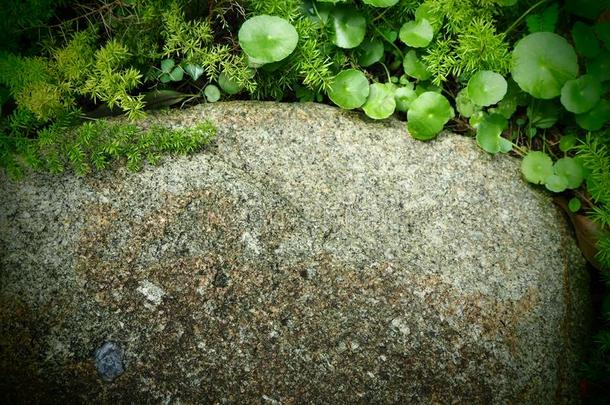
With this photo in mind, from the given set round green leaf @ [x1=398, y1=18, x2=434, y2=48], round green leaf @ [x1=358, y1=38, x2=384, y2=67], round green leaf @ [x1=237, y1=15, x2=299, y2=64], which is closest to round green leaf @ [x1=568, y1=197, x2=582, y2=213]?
round green leaf @ [x1=398, y1=18, x2=434, y2=48]

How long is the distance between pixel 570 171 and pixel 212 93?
1893 mm

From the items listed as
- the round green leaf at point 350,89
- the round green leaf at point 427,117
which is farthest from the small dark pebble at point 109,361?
the round green leaf at point 427,117

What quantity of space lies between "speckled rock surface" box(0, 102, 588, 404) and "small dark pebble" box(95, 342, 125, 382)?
2 centimetres

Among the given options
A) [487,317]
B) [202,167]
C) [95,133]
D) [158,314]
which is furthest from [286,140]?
[487,317]

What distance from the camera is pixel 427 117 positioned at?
2.41 meters

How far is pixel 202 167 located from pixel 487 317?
1391 millimetres

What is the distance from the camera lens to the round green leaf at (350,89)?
95.7 inches

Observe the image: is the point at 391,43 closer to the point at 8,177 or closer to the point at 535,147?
the point at 535,147

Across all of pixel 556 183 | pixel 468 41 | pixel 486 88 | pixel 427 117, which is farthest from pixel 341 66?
pixel 556 183

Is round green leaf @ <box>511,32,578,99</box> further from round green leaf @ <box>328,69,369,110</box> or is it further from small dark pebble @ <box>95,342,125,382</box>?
small dark pebble @ <box>95,342,125,382</box>

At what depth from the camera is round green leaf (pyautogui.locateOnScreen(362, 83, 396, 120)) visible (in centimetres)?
243

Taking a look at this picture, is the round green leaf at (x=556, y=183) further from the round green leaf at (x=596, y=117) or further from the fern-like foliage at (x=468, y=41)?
the fern-like foliage at (x=468, y=41)

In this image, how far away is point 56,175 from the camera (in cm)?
203

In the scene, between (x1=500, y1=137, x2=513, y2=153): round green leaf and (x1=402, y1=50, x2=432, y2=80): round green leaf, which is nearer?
(x1=500, y1=137, x2=513, y2=153): round green leaf
